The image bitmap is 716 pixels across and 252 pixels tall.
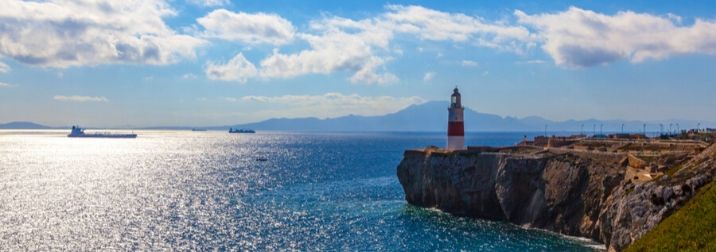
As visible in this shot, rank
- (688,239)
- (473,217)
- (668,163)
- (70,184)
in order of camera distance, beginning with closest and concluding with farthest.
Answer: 1. (688,239)
2. (668,163)
3. (473,217)
4. (70,184)

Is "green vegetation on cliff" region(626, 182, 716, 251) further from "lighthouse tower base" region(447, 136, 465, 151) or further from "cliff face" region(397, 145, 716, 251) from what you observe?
"lighthouse tower base" region(447, 136, 465, 151)

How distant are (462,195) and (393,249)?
2123cm

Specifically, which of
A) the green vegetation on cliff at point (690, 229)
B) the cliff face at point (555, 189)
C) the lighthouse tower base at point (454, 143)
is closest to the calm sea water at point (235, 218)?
the cliff face at point (555, 189)

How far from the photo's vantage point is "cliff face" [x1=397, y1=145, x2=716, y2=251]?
3856cm

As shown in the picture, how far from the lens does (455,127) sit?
279ft

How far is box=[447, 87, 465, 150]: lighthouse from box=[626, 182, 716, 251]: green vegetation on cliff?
5107cm

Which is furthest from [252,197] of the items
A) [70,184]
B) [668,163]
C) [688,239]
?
[688,239]

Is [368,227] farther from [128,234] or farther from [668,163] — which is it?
[668,163]

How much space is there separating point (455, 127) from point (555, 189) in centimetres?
2447

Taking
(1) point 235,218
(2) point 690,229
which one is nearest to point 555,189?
(2) point 690,229

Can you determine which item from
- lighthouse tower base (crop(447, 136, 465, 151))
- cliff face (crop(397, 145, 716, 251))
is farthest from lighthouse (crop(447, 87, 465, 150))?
cliff face (crop(397, 145, 716, 251))

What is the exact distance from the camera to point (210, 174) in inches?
5241

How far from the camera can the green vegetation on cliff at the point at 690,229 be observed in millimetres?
27359

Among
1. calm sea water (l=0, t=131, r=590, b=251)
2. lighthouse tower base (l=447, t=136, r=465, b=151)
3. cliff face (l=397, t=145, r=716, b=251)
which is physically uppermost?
lighthouse tower base (l=447, t=136, r=465, b=151)
